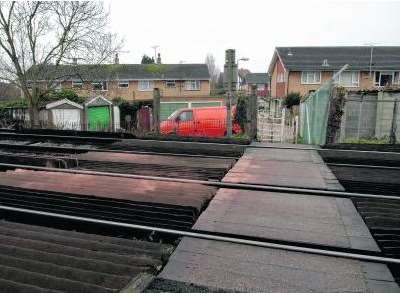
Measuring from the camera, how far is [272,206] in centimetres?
446

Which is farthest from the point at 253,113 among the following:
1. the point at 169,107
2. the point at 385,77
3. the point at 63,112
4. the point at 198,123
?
the point at 385,77

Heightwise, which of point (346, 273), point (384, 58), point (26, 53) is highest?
point (384, 58)

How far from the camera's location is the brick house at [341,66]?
38125 millimetres

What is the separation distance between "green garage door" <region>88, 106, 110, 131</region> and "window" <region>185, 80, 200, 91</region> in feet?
87.3

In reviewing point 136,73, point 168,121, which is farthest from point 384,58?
point 168,121

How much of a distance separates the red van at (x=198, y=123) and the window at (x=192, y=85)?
29383mm

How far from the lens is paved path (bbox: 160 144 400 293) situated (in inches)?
107

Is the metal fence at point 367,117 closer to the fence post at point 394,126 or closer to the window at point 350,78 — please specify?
the fence post at point 394,126

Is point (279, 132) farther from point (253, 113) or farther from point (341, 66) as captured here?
point (341, 66)

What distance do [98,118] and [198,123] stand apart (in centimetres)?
625

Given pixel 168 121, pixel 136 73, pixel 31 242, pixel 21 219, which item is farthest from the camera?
pixel 136 73

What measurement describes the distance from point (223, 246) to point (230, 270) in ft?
1.45

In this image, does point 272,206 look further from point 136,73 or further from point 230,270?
point 136,73

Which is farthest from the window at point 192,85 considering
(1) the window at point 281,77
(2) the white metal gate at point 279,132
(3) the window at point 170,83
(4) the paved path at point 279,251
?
(4) the paved path at point 279,251
